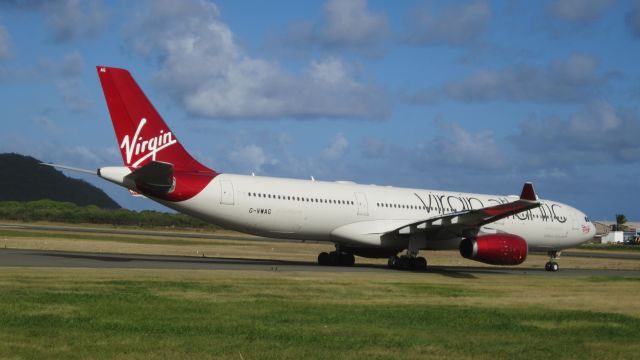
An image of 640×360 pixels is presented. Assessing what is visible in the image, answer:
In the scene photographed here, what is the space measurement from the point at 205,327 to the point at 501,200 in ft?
85.4

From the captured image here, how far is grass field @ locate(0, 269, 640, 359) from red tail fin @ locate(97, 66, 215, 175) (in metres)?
6.84

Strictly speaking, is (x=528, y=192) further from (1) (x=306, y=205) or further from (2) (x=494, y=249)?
(1) (x=306, y=205)

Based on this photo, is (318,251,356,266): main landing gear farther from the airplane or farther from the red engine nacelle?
the red engine nacelle

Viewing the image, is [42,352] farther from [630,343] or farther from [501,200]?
[501,200]

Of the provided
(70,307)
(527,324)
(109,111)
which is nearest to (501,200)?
(109,111)

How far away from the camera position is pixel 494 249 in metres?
28.4

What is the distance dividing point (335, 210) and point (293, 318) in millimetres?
16981

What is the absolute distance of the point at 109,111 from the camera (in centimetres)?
2666

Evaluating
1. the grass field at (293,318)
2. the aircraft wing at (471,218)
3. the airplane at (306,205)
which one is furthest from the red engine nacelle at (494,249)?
the grass field at (293,318)

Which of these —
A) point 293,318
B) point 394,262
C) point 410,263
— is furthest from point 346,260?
point 293,318

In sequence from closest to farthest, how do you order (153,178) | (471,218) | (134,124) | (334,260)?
(153,178) < (134,124) < (471,218) < (334,260)

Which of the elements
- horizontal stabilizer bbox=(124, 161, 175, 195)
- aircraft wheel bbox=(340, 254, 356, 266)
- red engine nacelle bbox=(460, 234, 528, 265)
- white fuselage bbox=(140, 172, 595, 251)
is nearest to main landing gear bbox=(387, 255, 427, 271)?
white fuselage bbox=(140, 172, 595, 251)

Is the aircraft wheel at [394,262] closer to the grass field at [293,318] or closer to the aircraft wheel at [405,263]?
the aircraft wheel at [405,263]

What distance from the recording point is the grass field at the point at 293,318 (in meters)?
10.6
